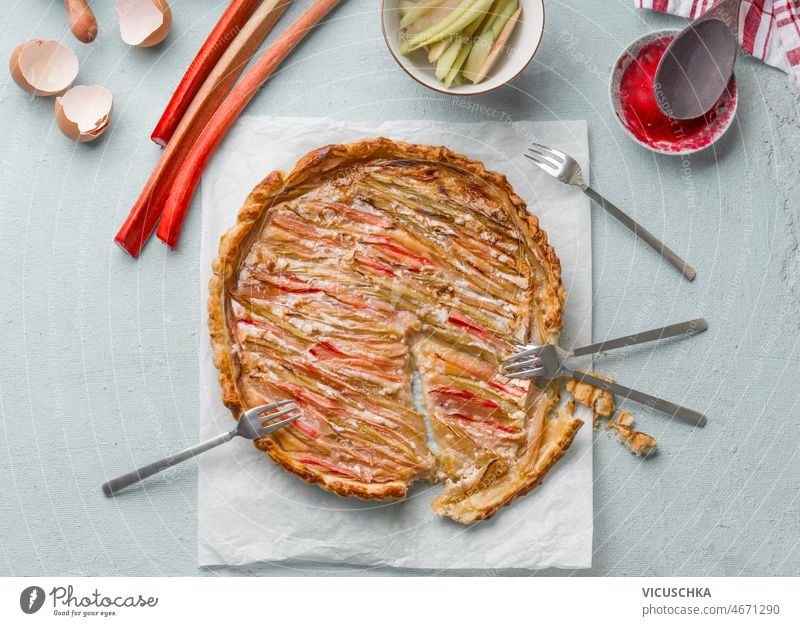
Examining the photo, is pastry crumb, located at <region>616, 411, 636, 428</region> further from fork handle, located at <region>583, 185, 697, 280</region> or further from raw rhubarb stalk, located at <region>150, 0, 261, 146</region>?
raw rhubarb stalk, located at <region>150, 0, 261, 146</region>

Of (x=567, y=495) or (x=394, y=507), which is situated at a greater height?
(x=567, y=495)

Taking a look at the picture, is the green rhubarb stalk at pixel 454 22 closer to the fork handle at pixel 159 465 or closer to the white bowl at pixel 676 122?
the white bowl at pixel 676 122

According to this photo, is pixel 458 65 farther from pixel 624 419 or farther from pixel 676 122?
pixel 624 419

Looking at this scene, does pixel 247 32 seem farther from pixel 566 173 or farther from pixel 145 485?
pixel 145 485

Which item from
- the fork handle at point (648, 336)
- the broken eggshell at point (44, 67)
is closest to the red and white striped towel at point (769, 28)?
the fork handle at point (648, 336)

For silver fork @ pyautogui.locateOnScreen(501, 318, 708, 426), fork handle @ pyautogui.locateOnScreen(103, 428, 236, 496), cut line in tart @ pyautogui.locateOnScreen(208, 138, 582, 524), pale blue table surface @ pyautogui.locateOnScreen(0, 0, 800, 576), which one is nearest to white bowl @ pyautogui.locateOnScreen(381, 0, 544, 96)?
pale blue table surface @ pyautogui.locateOnScreen(0, 0, 800, 576)

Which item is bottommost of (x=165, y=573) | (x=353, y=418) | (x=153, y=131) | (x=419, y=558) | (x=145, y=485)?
(x=165, y=573)
